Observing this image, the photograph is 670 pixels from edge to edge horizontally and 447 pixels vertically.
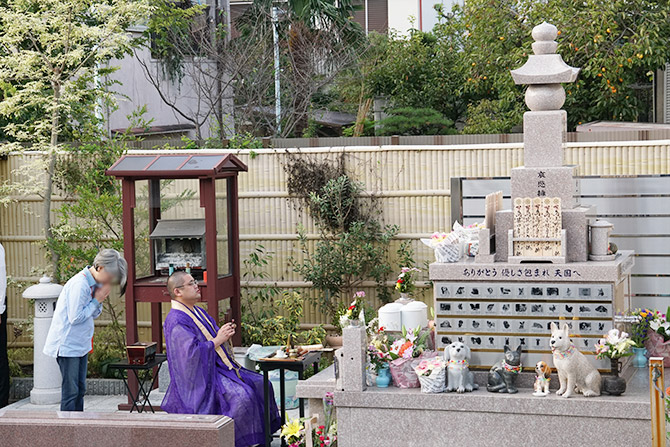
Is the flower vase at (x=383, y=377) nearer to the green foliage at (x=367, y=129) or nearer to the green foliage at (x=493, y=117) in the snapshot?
the green foliage at (x=493, y=117)

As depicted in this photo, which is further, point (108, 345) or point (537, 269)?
point (108, 345)

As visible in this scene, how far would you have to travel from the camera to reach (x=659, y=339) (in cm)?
815

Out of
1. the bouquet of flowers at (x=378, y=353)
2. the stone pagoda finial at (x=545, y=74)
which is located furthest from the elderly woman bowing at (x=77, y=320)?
the stone pagoda finial at (x=545, y=74)

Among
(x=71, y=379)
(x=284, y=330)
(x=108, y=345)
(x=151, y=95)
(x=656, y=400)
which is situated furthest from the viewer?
(x=151, y=95)

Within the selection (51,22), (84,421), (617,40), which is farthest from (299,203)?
(617,40)

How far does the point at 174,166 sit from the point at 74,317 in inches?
83.5

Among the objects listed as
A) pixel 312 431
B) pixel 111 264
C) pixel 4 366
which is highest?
pixel 111 264

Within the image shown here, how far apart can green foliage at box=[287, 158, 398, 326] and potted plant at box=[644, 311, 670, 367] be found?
10.8ft

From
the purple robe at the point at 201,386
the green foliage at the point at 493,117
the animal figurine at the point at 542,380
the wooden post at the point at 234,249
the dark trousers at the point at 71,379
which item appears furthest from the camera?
Answer: the green foliage at the point at 493,117

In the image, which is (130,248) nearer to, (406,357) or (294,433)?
(294,433)

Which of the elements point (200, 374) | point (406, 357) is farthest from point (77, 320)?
point (406, 357)

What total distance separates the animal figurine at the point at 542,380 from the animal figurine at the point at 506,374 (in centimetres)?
16

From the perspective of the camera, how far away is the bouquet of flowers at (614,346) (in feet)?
23.5

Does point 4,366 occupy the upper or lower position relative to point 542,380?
lower
